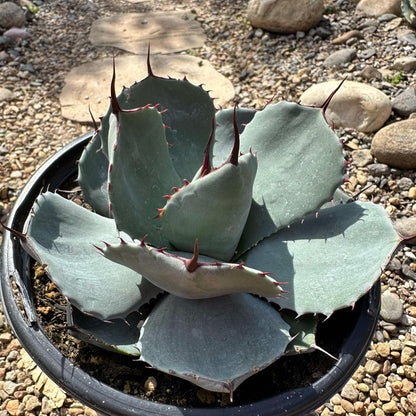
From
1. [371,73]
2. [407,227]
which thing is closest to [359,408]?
[407,227]

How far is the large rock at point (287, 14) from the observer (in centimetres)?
283

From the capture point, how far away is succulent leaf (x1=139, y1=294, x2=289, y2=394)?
0.81 metres

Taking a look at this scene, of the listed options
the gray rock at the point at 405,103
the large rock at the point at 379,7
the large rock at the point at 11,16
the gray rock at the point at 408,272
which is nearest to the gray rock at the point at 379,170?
the gray rock at the point at 405,103

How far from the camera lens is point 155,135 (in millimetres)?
975

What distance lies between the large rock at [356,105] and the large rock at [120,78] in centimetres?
52

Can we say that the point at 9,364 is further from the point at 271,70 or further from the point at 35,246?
the point at 271,70

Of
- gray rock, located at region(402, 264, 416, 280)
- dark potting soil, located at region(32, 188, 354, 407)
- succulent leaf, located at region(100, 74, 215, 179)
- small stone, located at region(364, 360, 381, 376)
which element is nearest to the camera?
dark potting soil, located at region(32, 188, 354, 407)

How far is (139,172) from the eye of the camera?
0.98 metres

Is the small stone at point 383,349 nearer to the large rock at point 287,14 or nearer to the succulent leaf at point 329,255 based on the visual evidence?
the succulent leaf at point 329,255

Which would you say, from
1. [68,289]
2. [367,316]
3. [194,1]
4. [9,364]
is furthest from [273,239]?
[194,1]

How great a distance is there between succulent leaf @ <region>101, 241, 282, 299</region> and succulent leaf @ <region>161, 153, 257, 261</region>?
12 cm

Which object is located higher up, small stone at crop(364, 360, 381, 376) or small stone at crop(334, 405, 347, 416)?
small stone at crop(364, 360, 381, 376)

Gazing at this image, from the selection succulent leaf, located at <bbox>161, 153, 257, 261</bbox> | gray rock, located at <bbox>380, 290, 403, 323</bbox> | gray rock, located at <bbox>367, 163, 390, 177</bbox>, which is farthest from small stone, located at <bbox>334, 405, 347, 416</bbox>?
gray rock, located at <bbox>367, 163, 390, 177</bbox>

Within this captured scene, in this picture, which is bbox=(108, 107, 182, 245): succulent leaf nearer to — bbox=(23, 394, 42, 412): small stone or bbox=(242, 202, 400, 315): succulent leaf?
bbox=(242, 202, 400, 315): succulent leaf
